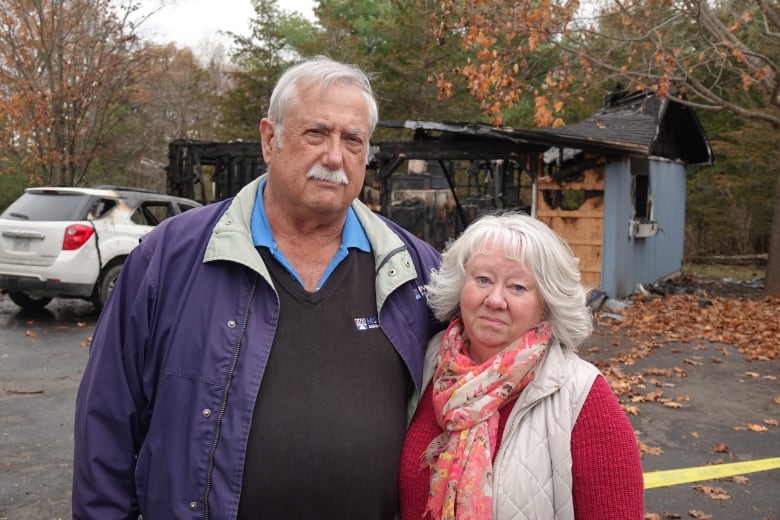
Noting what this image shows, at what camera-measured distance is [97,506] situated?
216 cm

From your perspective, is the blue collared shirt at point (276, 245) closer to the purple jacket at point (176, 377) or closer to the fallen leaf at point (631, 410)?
the purple jacket at point (176, 377)

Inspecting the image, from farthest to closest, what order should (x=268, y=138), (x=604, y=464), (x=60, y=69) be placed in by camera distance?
(x=60, y=69), (x=268, y=138), (x=604, y=464)

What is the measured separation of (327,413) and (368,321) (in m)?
0.34

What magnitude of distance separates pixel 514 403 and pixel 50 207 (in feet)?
30.8

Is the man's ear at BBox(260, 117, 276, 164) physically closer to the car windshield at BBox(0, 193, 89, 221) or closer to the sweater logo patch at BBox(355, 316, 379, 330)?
the sweater logo patch at BBox(355, 316, 379, 330)

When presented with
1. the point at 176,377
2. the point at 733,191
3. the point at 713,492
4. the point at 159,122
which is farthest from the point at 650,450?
the point at 159,122

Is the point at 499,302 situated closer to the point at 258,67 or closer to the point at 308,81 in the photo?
the point at 308,81

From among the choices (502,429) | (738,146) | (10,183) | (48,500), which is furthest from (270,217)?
(10,183)

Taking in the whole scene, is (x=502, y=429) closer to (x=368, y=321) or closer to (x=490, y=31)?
(x=368, y=321)

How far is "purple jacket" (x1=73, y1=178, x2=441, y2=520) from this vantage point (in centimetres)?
208

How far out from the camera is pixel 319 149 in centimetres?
237

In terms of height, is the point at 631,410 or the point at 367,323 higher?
the point at 367,323

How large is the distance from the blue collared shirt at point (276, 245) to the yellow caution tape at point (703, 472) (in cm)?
329

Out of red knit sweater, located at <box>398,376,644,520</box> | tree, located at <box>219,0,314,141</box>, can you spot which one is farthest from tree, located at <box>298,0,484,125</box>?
red knit sweater, located at <box>398,376,644,520</box>
